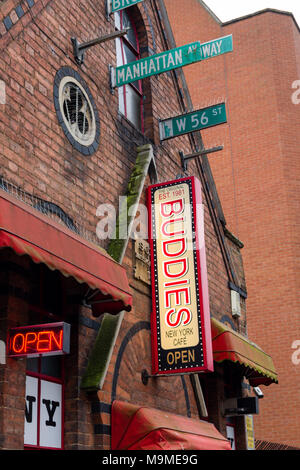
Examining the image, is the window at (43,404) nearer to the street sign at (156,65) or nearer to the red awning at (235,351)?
the red awning at (235,351)

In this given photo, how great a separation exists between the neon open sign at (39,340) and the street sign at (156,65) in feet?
16.1

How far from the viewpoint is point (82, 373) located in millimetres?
8211

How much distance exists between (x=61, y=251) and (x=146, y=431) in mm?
2559

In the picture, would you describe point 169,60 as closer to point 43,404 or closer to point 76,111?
point 76,111

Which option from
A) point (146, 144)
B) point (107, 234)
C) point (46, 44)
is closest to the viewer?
point (46, 44)

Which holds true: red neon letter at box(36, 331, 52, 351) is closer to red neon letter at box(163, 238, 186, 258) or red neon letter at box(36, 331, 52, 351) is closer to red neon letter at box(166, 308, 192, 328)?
red neon letter at box(166, 308, 192, 328)

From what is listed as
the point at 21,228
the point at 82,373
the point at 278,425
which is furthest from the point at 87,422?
the point at 278,425

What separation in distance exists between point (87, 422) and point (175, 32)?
17792mm

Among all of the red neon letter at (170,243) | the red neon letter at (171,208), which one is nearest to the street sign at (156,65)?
the red neon letter at (171,208)

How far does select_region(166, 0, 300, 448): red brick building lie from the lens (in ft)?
59.4

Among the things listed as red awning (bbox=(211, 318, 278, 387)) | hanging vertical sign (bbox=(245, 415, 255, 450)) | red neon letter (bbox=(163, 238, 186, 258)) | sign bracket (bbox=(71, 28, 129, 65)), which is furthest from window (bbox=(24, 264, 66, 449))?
hanging vertical sign (bbox=(245, 415, 255, 450))

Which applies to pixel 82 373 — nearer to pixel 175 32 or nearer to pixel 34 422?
pixel 34 422

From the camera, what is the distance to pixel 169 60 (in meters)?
10.6

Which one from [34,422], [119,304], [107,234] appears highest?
[107,234]
